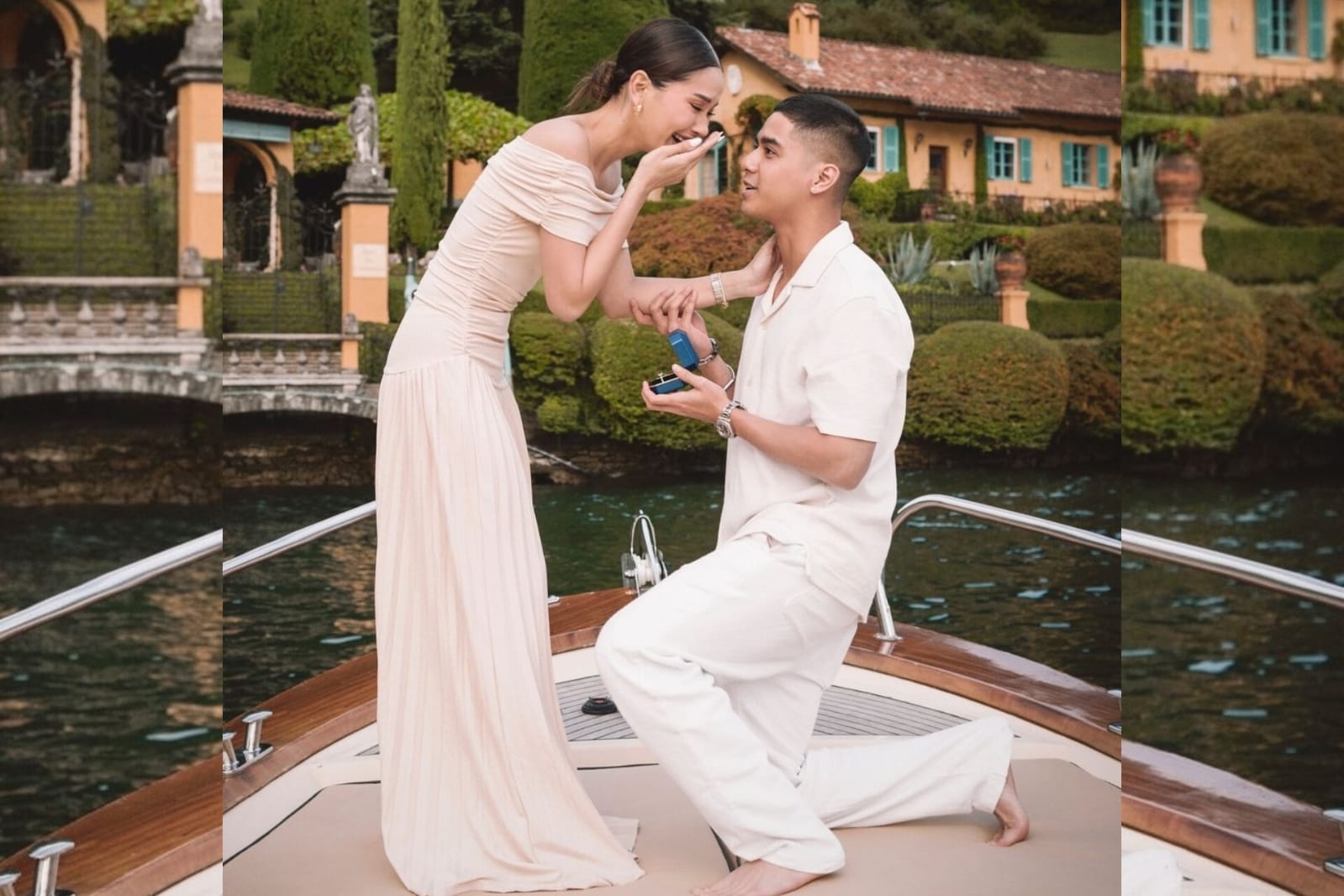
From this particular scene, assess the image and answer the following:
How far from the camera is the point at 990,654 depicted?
3154 millimetres

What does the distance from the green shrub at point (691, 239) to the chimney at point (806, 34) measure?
1580 mm

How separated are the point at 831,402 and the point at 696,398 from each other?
186mm

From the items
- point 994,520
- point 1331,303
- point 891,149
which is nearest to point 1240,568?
point 994,520

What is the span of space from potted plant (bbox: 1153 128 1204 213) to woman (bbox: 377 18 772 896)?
9.36m

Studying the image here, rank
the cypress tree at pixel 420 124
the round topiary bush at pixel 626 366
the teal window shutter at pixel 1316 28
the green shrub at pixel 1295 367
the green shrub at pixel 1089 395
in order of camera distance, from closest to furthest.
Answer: the cypress tree at pixel 420 124 < the round topiary bush at pixel 626 366 < the green shrub at pixel 1089 395 < the teal window shutter at pixel 1316 28 < the green shrub at pixel 1295 367

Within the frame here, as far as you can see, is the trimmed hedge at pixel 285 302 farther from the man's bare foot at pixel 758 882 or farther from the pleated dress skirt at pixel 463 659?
the man's bare foot at pixel 758 882

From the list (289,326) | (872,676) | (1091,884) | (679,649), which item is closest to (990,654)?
(872,676)

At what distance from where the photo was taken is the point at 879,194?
10.3 meters

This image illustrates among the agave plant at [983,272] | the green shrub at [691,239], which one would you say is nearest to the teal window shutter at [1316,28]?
the agave plant at [983,272]

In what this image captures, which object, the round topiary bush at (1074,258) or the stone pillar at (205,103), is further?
the round topiary bush at (1074,258)

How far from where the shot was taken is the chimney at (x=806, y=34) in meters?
10.3

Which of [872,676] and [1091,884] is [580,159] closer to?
[1091,884]

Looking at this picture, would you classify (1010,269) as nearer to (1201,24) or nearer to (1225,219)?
(1201,24)

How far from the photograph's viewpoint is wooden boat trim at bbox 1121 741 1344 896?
1837 mm
